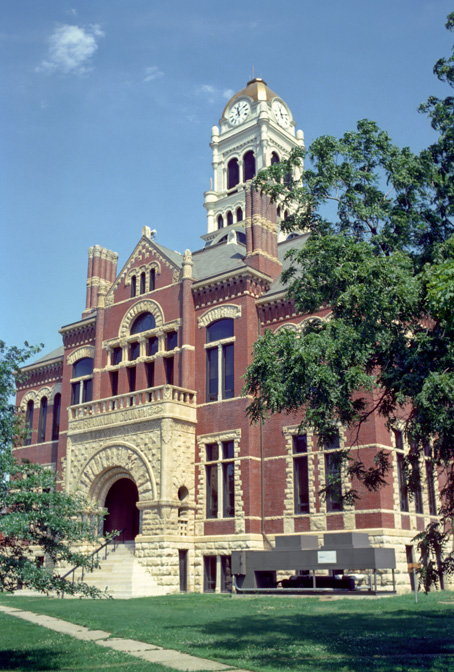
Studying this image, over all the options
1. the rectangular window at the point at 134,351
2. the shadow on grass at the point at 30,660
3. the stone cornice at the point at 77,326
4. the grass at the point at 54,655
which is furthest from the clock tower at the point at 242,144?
the shadow on grass at the point at 30,660

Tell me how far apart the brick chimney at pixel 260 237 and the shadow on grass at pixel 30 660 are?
74.8 ft

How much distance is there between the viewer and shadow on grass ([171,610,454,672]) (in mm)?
11438

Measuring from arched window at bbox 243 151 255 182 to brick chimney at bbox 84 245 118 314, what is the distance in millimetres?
25748

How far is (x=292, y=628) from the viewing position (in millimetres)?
15969

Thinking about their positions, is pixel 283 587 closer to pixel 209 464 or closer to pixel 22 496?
pixel 209 464

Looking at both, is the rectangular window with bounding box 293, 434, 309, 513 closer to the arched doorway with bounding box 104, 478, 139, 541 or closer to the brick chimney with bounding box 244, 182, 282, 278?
the brick chimney with bounding box 244, 182, 282, 278

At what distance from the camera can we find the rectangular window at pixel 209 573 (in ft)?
98.4

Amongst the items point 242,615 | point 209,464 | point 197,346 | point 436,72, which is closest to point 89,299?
point 197,346

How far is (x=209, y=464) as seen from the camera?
31266 mm

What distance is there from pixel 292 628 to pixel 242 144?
177 feet

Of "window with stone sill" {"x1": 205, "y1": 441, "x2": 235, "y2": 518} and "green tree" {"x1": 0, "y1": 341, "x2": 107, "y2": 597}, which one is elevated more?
"window with stone sill" {"x1": 205, "y1": 441, "x2": 235, "y2": 518}

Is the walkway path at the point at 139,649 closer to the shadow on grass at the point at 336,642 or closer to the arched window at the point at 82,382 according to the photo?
the shadow on grass at the point at 336,642

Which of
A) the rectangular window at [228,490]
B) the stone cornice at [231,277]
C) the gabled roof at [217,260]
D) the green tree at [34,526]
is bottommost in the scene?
the green tree at [34,526]

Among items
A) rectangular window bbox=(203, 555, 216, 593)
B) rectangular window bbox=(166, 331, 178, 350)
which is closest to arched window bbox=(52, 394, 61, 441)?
rectangular window bbox=(166, 331, 178, 350)
